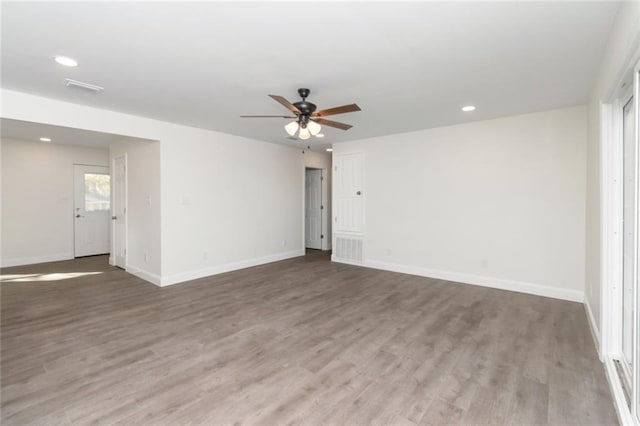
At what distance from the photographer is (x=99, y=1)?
6.11ft

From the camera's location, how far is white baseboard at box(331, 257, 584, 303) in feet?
13.3

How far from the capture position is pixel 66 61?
2.66m

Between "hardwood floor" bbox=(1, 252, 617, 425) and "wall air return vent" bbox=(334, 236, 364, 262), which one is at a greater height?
"wall air return vent" bbox=(334, 236, 364, 262)

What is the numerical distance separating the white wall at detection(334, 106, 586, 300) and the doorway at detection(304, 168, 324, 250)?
7.37 ft

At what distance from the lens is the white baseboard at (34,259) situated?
5995 millimetres

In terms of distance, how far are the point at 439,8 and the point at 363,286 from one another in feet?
12.2

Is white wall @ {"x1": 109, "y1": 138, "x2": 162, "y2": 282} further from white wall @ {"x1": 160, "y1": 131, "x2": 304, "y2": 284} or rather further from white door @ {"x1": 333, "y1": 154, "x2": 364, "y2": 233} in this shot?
white door @ {"x1": 333, "y1": 154, "x2": 364, "y2": 233}

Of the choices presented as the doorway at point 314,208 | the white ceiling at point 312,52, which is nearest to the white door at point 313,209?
the doorway at point 314,208

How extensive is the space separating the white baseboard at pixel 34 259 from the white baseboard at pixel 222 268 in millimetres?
3824

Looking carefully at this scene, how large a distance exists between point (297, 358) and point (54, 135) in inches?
245

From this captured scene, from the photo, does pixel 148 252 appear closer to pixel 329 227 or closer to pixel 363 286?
pixel 363 286

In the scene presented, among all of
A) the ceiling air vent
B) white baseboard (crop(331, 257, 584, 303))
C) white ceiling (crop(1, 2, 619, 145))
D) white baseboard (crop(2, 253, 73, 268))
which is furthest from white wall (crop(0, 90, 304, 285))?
white baseboard (crop(2, 253, 73, 268))

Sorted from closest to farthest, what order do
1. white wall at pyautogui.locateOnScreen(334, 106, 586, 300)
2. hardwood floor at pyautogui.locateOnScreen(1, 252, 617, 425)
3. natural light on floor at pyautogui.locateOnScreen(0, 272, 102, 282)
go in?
hardwood floor at pyautogui.locateOnScreen(1, 252, 617, 425), white wall at pyautogui.locateOnScreen(334, 106, 586, 300), natural light on floor at pyautogui.locateOnScreen(0, 272, 102, 282)

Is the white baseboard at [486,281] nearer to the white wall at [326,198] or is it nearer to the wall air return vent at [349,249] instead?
the wall air return vent at [349,249]
